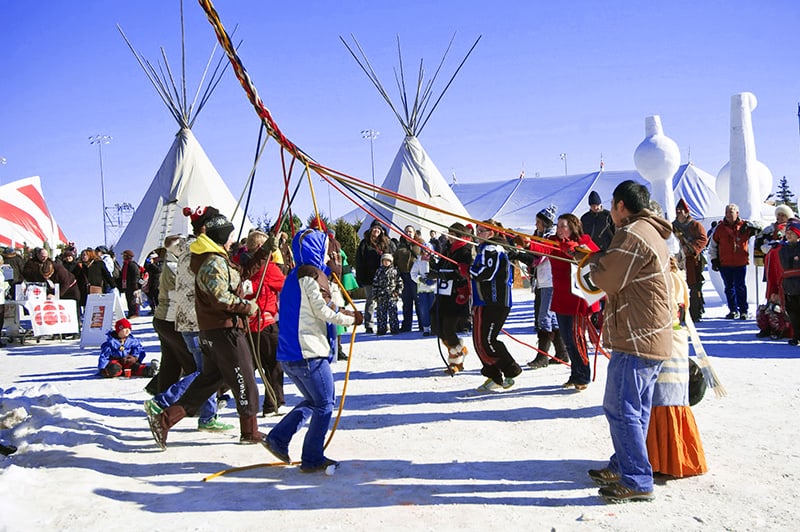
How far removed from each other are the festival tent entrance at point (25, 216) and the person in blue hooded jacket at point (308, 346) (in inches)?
1065

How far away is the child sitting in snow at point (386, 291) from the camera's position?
435 inches

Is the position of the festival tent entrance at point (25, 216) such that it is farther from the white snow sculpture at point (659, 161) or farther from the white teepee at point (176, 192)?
the white snow sculpture at point (659, 161)

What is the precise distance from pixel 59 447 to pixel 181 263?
1636mm

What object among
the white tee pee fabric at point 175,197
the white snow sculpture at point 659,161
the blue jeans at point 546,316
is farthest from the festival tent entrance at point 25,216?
the blue jeans at point 546,316

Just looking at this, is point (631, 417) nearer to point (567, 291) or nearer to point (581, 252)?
Result: point (581, 252)

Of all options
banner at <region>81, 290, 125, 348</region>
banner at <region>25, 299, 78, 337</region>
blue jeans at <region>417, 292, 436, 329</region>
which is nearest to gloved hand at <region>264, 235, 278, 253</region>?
blue jeans at <region>417, 292, 436, 329</region>

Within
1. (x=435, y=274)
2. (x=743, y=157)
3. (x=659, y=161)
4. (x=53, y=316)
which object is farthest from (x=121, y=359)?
(x=743, y=157)

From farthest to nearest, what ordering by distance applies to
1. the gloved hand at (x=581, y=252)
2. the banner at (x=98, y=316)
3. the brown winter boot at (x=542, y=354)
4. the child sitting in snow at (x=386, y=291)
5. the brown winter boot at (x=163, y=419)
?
the banner at (x=98, y=316) < the child sitting in snow at (x=386, y=291) < the brown winter boot at (x=542, y=354) < the brown winter boot at (x=163, y=419) < the gloved hand at (x=581, y=252)

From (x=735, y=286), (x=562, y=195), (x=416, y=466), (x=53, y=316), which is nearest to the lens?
(x=416, y=466)

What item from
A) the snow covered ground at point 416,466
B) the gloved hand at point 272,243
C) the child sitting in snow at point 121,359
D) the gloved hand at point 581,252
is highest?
the gloved hand at point 272,243

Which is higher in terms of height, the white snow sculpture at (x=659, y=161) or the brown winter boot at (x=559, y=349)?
the white snow sculpture at (x=659, y=161)

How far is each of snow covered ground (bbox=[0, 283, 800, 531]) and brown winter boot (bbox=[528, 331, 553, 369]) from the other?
405mm

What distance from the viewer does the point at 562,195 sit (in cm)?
3031

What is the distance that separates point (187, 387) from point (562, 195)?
27.0 m
